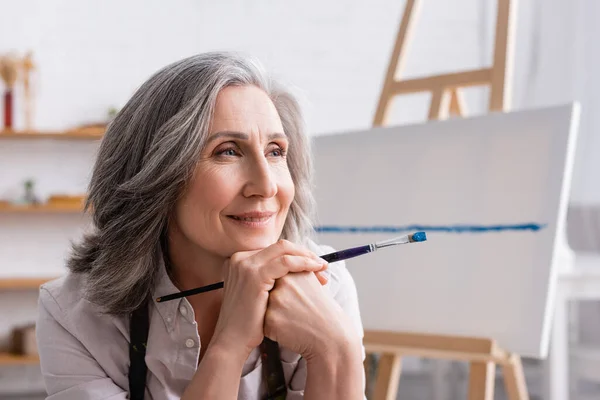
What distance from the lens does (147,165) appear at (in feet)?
4.22

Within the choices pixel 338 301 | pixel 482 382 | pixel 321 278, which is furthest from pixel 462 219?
pixel 321 278

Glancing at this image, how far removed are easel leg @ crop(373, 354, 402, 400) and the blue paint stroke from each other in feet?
1.25

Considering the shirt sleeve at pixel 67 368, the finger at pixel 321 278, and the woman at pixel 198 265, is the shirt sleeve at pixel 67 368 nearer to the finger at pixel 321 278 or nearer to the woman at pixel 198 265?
the woman at pixel 198 265

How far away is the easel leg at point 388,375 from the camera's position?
7.61 feet

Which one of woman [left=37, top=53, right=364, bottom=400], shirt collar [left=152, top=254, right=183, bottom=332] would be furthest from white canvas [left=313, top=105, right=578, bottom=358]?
shirt collar [left=152, top=254, right=183, bottom=332]

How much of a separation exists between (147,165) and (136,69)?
3428 millimetres

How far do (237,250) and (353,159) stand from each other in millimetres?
1299

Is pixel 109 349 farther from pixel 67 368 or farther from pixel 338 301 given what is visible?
pixel 338 301

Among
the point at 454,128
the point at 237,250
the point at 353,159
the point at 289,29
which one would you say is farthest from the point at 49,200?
the point at 237,250

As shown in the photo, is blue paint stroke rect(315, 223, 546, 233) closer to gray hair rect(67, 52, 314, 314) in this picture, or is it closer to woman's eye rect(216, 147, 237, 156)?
gray hair rect(67, 52, 314, 314)

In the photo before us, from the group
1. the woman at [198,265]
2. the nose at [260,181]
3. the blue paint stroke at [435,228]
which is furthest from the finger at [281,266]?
the blue paint stroke at [435,228]

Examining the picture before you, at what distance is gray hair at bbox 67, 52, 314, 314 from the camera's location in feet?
4.19

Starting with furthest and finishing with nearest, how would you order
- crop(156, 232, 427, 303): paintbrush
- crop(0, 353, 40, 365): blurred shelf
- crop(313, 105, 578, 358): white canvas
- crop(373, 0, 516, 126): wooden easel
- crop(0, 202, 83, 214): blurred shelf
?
crop(0, 202, 83, 214): blurred shelf
crop(0, 353, 40, 365): blurred shelf
crop(373, 0, 516, 126): wooden easel
crop(313, 105, 578, 358): white canvas
crop(156, 232, 427, 303): paintbrush

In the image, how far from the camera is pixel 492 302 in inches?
83.4
